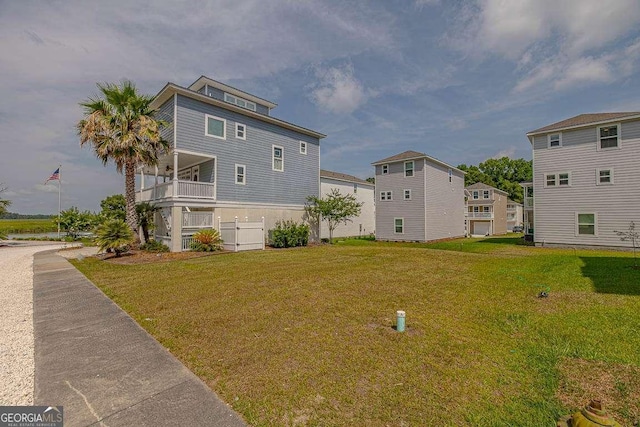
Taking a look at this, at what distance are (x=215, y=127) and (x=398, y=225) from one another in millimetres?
18084

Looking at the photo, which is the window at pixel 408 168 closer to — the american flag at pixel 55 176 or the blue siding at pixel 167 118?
the blue siding at pixel 167 118

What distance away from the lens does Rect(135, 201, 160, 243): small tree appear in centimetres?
1678

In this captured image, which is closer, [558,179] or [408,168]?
[558,179]

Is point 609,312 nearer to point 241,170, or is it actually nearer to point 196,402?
point 196,402

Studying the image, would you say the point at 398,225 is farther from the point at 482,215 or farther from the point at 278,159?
the point at 482,215

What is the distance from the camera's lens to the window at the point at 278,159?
2003cm

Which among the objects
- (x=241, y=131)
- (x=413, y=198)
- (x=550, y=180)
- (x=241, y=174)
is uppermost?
(x=241, y=131)

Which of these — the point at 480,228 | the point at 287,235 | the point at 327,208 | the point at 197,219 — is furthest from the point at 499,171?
the point at 197,219

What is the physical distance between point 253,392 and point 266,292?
4057mm

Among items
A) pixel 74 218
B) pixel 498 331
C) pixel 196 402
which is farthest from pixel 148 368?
pixel 74 218

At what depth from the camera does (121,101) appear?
1472 cm

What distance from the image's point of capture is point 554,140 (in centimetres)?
1867

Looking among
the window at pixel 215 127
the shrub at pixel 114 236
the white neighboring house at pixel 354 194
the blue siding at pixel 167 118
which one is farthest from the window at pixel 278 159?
the shrub at pixel 114 236

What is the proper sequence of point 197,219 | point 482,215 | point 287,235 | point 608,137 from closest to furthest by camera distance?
1. point 197,219
2. point 608,137
3. point 287,235
4. point 482,215
